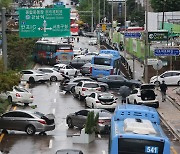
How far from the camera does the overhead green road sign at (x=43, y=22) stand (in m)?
43.4

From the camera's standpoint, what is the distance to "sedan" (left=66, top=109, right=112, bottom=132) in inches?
1307

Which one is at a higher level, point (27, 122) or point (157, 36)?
point (157, 36)

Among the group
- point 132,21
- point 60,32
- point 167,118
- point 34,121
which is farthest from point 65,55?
point 132,21

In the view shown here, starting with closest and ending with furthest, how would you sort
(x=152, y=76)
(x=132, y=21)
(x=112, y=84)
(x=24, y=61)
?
(x=112, y=84), (x=152, y=76), (x=24, y=61), (x=132, y=21)

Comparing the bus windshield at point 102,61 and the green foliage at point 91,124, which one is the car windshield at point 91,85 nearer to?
the bus windshield at point 102,61

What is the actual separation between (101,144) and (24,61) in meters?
38.9

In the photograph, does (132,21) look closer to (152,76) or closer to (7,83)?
(152,76)

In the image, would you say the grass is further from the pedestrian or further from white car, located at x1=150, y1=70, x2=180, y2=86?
white car, located at x1=150, y1=70, x2=180, y2=86

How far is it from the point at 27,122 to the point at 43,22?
41.2 feet

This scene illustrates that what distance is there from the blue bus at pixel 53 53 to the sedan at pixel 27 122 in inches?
1603

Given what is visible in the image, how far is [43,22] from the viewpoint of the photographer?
44094 mm

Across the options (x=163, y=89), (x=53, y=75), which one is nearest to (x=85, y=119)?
(x=163, y=89)

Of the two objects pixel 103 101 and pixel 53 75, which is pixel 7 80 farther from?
pixel 53 75

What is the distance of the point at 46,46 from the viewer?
248ft
